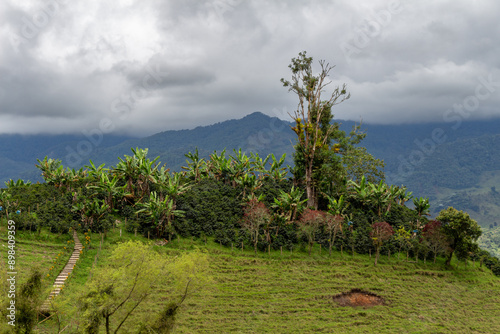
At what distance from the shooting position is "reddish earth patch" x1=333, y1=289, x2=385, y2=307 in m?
29.4

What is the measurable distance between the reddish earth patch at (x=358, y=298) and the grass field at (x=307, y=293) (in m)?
0.54

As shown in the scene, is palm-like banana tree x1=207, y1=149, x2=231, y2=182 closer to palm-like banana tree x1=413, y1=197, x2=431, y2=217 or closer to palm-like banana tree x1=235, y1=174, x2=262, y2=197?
palm-like banana tree x1=235, y1=174, x2=262, y2=197

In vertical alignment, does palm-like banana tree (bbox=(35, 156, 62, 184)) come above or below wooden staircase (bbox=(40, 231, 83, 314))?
above

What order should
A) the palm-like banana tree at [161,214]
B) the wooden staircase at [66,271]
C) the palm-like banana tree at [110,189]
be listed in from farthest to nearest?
the palm-like banana tree at [110,189] → the palm-like banana tree at [161,214] → the wooden staircase at [66,271]

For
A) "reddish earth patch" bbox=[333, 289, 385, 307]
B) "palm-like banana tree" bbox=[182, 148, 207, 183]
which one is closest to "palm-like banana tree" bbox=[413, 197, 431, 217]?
"reddish earth patch" bbox=[333, 289, 385, 307]

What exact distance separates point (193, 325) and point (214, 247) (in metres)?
12.5

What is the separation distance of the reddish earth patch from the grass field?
54 centimetres

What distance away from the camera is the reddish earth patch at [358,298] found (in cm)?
2940

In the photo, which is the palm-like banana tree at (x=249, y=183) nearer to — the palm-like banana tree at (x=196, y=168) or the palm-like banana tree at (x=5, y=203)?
the palm-like banana tree at (x=196, y=168)

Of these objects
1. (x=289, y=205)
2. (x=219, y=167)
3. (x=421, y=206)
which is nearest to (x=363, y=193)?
(x=421, y=206)

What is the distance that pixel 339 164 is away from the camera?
45656mm

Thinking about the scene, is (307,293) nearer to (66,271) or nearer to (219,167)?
(66,271)

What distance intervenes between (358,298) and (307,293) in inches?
170

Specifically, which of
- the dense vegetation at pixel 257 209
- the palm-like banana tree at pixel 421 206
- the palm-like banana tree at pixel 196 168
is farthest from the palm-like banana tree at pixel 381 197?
the palm-like banana tree at pixel 196 168
